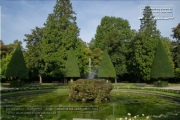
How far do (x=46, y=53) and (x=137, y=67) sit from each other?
19959 millimetres

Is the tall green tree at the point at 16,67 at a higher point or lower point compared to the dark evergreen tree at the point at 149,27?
lower

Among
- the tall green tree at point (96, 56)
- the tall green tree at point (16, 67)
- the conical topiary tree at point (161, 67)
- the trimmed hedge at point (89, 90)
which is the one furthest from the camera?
the tall green tree at point (96, 56)

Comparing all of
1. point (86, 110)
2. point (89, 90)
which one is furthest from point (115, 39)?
point (86, 110)

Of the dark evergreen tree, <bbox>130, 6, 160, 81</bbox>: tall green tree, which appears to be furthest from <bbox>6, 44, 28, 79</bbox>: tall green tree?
the dark evergreen tree

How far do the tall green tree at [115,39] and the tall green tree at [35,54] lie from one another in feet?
49.7

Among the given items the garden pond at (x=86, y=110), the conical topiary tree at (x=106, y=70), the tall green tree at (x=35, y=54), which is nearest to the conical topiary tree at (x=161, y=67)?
the conical topiary tree at (x=106, y=70)

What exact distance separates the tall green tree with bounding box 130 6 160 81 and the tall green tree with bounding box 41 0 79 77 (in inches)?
543

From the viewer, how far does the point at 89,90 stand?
17766 millimetres

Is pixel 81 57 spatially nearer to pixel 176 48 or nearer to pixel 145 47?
pixel 145 47

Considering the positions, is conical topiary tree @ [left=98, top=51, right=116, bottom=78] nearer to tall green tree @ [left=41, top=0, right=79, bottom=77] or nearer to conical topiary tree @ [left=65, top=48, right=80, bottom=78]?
conical topiary tree @ [left=65, top=48, right=80, bottom=78]

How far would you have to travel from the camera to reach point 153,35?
4662cm

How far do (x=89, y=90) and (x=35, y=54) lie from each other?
33876 mm

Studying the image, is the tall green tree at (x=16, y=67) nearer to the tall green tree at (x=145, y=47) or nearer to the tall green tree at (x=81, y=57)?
the tall green tree at (x=81, y=57)

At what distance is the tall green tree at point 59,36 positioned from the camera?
42.6 meters
